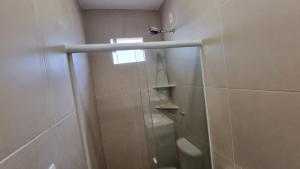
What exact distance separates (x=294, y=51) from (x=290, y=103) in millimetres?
187

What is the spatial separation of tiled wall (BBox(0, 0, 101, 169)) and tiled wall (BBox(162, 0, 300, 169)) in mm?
833

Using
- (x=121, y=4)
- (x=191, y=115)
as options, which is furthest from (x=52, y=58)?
(x=121, y=4)

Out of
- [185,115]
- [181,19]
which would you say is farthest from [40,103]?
[181,19]

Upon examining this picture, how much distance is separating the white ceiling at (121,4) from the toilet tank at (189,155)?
1554mm

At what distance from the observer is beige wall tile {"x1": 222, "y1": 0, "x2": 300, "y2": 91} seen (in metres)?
0.56

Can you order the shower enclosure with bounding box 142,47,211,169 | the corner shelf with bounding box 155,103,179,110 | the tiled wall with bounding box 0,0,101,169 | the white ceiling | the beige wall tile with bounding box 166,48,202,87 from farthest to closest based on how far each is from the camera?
the white ceiling < the corner shelf with bounding box 155,103,179,110 < the shower enclosure with bounding box 142,47,211,169 < the beige wall tile with bounding box 166,48,202,87 < the tiled wall with bounding box 0,0,101,169

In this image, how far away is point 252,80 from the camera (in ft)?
2.42

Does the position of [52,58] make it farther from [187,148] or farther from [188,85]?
[187,148]

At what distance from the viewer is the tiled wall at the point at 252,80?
0.58m

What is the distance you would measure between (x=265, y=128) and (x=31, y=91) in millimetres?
897

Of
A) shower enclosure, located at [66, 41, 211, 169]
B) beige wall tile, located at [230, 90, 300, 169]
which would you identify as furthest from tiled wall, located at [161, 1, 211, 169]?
beige wall tile, located at [230, 90, 300, 169]

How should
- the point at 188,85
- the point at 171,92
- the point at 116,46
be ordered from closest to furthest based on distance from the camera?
the point at 116,46
the point at 188,85
the point at 171,92

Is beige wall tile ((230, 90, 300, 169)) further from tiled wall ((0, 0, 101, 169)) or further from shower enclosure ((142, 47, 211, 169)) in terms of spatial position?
tiled wall ((0, 0, 101, 169))

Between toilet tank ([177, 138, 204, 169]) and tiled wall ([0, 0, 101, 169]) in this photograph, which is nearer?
tiled wall ([0, 0, 101, 169])
